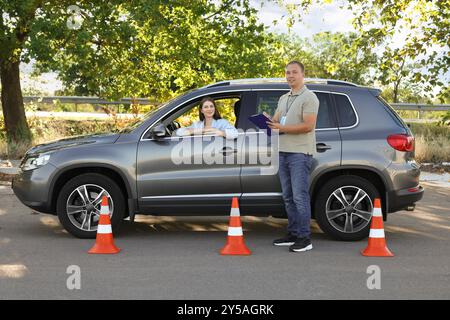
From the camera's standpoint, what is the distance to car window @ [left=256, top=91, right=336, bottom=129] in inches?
338

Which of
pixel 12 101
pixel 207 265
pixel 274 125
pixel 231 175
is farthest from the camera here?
pixel 12 101

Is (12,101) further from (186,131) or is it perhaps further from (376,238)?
(376,238)

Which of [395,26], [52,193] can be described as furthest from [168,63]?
[52,193]

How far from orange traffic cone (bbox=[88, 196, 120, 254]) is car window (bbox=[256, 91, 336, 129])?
2.11 metres

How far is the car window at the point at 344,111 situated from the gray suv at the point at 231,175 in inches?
0.5

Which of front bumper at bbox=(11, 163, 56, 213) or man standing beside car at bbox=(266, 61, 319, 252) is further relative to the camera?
front bumper at bbox=(11, 163, 56, 213)

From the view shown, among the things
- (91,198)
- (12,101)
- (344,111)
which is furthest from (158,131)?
(12,101)

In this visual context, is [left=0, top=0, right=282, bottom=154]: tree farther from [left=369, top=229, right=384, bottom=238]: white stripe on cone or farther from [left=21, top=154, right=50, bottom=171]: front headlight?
[left=369, top=229, right=384, bottom=238]: white stripe on cone

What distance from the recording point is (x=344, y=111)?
865cm

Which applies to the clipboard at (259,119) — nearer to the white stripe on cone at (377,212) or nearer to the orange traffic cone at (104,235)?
the white stripe on cone at (377,212)

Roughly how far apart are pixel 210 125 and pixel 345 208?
1.80m

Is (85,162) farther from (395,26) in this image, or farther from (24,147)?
(395,26)

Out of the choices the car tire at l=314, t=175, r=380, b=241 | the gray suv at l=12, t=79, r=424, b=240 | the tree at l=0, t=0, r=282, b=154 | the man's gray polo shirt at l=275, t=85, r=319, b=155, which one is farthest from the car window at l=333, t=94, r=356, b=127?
the tree at l=0, t=0, r=282, b=154

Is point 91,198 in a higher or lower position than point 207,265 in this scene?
higher
